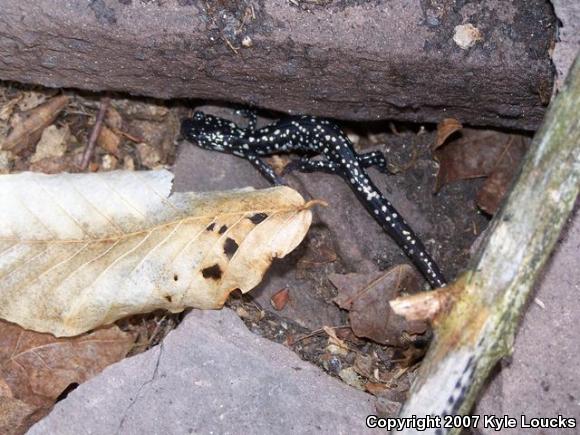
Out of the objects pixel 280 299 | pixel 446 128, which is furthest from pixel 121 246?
pixel 446 128

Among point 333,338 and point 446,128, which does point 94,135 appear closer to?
point 333,338

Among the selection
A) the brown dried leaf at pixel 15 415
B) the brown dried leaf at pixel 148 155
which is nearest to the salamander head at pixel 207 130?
the brown dried leaf at pixel 148 155

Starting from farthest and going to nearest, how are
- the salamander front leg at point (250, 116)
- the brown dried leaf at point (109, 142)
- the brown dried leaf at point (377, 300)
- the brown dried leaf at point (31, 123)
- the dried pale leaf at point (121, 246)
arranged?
the salamander front leg at point (250, 116)
the brown dried leaf at point (109, 142)
the brown dried leaf at point (31, 123)
the brown dried leaf at point (377, 300)
the dried pale leaf at point (121, 246)

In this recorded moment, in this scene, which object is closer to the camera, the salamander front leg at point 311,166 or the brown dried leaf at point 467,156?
the brown dried leaf at point 467,156

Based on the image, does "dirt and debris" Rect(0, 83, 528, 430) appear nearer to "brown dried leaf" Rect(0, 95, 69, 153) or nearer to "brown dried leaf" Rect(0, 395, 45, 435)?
"brown dried leaf" Rect(0, 95, 69, 153)

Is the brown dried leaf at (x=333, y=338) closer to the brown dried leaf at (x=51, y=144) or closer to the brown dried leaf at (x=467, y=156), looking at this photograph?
the brown dried leaf at (x=467, y=156)

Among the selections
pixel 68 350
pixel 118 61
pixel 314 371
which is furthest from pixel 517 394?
pixel 118 61
